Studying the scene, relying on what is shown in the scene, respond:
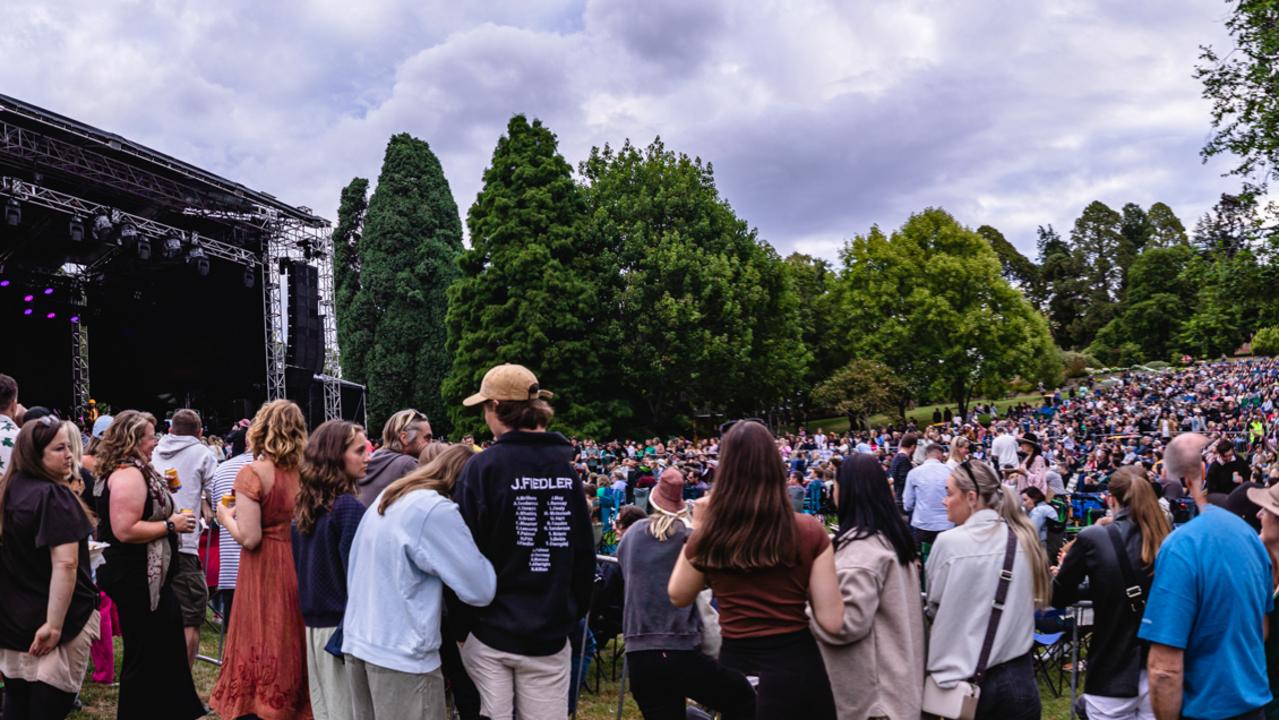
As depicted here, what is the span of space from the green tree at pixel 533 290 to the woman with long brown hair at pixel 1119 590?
24.3 metres

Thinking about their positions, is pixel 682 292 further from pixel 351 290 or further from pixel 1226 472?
pixel 1226 472

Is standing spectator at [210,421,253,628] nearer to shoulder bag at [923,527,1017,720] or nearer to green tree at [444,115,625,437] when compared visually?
shoulder bag at [923,527,1017,720]

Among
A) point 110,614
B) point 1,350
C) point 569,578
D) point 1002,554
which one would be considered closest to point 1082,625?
point 1002,554

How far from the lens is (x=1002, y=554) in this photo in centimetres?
340

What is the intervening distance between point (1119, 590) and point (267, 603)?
3.56m

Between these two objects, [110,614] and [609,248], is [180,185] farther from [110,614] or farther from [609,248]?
[609,248]

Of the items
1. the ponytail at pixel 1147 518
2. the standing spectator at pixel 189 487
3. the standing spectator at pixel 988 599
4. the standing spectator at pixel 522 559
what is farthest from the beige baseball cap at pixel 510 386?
the standing spectator at pixel 189 487

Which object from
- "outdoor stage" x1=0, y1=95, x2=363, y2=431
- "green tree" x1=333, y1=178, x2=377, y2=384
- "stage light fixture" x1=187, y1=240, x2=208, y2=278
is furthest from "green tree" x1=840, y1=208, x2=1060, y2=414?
"stage light fixture" x1=187, y1=240, x2=208, y2=278

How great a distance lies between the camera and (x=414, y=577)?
317 cm

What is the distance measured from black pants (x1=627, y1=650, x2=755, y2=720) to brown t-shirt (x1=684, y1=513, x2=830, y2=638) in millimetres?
515

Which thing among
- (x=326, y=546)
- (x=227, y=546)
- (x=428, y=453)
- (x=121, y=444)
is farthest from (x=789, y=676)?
(x=227, y=546)

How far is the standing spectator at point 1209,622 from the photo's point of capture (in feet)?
9.35

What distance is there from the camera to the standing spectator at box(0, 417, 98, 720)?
146 inches

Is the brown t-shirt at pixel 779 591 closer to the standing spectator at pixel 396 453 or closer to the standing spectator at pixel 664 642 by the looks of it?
the standing spectator at pixel 664 642
